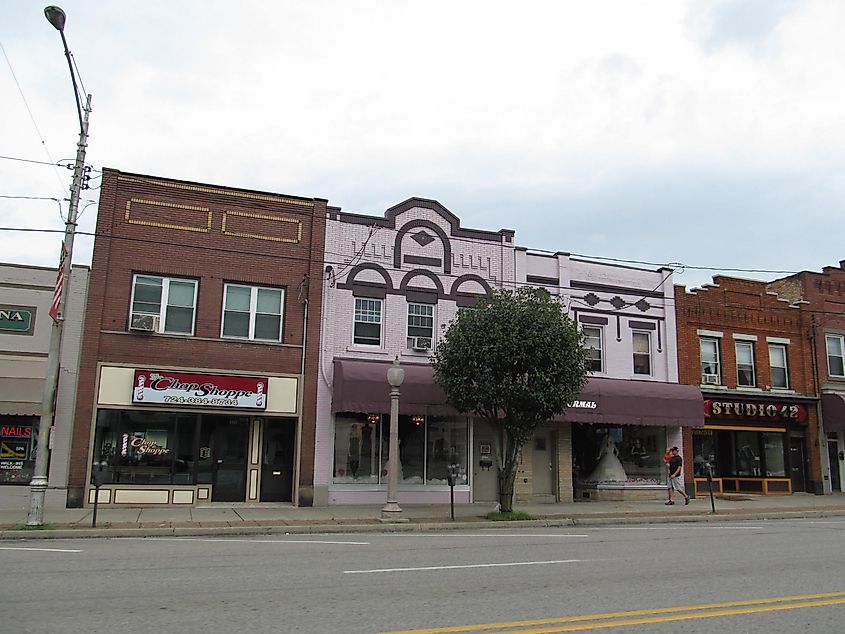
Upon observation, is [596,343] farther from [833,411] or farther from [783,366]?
[833,411]

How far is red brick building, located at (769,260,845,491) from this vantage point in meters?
26.8

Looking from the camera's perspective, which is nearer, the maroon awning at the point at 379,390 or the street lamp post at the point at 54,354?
the street lamp post at the point at 54,354

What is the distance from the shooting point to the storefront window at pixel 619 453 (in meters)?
23.5

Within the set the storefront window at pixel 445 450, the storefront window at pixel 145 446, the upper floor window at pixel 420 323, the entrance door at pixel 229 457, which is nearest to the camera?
the storefront window at pixel 145 446

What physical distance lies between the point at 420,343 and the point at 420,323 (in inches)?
29.2

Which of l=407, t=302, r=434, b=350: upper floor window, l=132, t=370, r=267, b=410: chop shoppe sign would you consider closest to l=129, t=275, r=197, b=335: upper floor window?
l=132, t=370, r=267, b=410: chop shoppe sign

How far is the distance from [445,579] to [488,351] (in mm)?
8889

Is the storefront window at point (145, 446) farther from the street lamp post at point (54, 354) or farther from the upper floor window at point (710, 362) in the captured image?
the upper floor window at point (710, 362)

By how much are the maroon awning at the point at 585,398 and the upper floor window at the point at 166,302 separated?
→ 13.3 feet

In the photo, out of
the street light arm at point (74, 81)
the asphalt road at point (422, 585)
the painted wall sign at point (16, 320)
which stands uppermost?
the street light arm at point (74, 81)

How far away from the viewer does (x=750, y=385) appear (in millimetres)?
26000

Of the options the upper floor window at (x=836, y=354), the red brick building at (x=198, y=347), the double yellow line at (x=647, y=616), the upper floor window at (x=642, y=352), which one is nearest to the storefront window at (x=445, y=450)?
the red brick building at (x=198, y=347)

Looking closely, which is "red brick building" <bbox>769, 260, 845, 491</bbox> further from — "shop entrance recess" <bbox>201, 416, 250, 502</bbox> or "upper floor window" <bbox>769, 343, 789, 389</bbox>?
"shop entrance recess" <bbox>201, 416, 250, 502</bbox>

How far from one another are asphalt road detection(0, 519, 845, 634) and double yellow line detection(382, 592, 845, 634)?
2 cm
